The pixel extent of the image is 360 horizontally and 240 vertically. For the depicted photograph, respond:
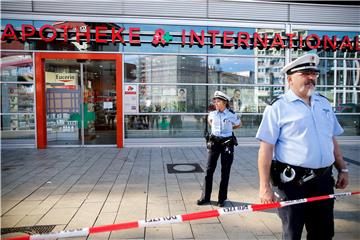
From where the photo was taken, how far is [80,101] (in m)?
9.59

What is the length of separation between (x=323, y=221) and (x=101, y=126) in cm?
868

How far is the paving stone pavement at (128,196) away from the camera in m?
3.40

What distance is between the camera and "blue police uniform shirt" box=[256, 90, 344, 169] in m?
2.26

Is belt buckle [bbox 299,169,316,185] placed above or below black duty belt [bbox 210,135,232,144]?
below

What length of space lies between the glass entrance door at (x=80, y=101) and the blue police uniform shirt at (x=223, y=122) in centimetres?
622

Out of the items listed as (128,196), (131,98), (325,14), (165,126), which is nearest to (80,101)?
(131,98)

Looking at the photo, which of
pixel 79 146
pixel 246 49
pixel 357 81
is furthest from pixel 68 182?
pixel 357 81

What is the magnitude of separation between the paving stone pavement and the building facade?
2079mm

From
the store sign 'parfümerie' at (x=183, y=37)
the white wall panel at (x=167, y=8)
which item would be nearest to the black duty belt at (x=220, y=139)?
the store sign 'parfümerie' at (x=183, y=37)

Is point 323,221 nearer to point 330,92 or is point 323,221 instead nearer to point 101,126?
point 101,126

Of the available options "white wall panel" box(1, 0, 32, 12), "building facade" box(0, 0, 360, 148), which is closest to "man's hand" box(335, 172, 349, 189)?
"building facade" box(0, 0, 360, 148)

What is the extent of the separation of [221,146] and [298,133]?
1944 millimetres

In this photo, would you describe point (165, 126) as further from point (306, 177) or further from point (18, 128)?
point (306, 177)

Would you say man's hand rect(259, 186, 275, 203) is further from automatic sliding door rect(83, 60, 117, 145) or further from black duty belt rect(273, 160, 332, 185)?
automatic sliding door rect(83, 60, 117, 145)
